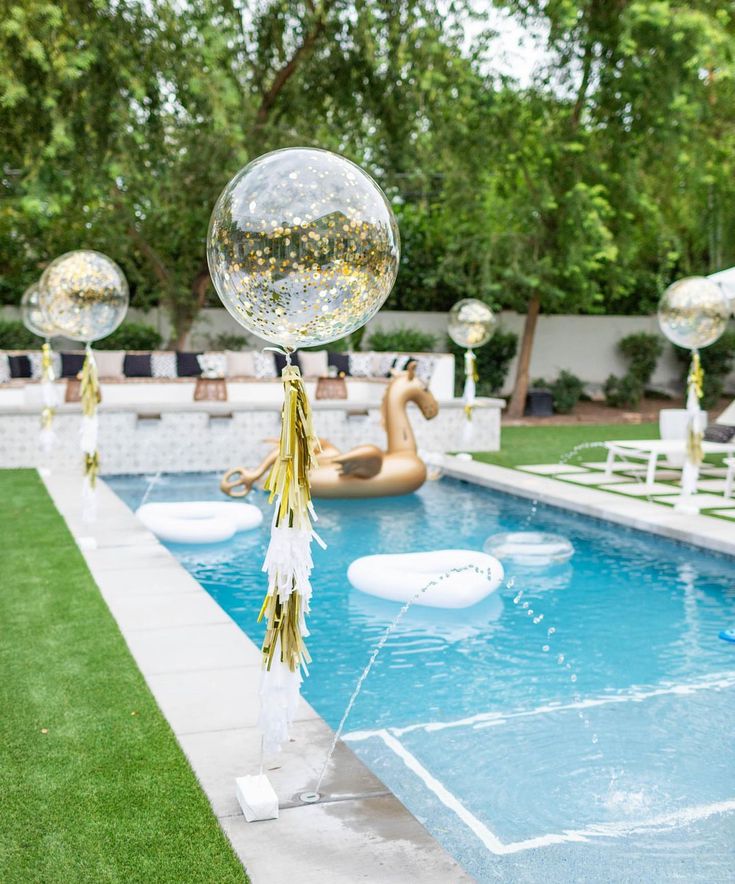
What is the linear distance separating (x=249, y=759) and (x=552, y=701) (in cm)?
198

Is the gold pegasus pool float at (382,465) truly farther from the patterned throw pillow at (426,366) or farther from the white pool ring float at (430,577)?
the patterned throw pillow at (426,366)

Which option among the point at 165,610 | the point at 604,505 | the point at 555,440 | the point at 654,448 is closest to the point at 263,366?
the point at 555,440

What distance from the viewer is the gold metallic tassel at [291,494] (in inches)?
136

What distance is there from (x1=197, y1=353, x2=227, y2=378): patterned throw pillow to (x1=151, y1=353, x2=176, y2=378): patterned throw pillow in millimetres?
583

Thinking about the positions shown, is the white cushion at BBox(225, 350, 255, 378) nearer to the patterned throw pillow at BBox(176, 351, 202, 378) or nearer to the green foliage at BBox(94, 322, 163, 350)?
the patterned throw pillow at BBox(176, 351, 202, 378)

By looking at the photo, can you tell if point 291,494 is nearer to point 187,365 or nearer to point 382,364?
point 187,365

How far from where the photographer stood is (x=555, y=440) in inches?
666

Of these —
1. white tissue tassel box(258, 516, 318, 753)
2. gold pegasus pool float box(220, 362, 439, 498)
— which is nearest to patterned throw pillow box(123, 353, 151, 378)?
gold pegasus pool float box(220, 362, 439, 498)

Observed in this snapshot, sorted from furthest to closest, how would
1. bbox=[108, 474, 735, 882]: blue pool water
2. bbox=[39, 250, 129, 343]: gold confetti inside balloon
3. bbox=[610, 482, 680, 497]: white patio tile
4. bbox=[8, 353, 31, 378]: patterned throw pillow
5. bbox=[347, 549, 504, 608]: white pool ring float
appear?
1. bbox=[8, 353, 31, 378]: patterned throw pillow
2. bbox=[610, 482, 680, 497]: white patio tile
3. bbox=[39, 250, 129, 343]: gold confetti inside balloon
4. bbox=[347, 549, 504, 608]: white pool ring float
5. bbox=[108, 474, 735, 882]: blue pool water

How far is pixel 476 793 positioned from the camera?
13.6 ft

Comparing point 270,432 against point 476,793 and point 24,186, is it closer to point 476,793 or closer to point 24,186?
point 24,186

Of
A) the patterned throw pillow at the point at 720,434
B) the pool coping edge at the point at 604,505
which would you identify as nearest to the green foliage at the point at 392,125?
the patterned throw pillow at the point at 720,434

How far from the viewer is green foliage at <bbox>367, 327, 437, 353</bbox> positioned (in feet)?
72.5

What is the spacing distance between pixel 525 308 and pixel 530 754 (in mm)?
18666
